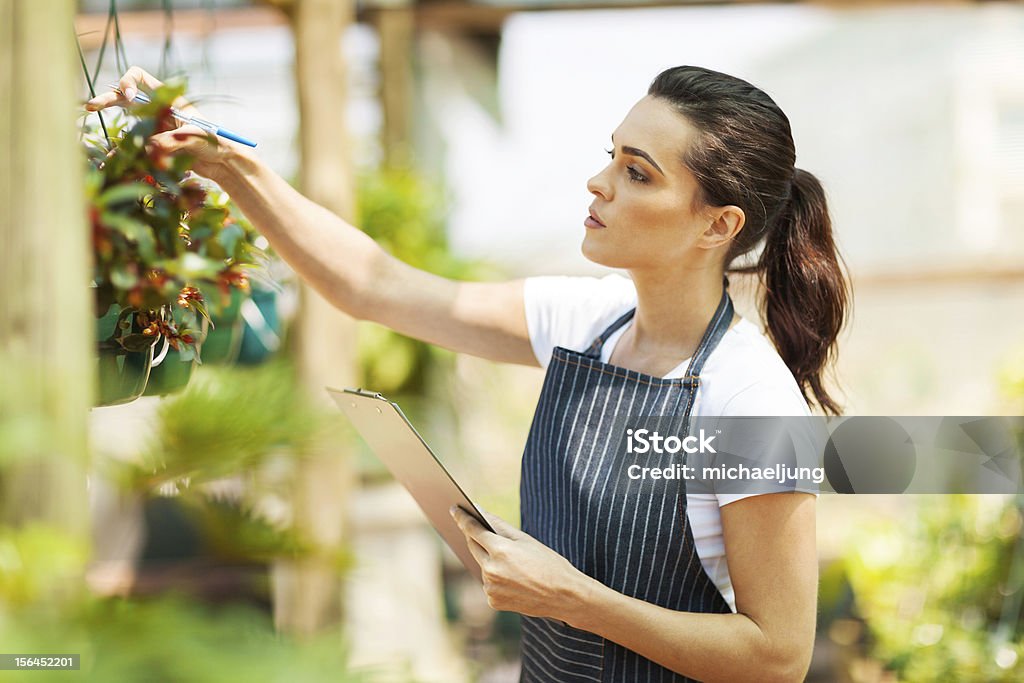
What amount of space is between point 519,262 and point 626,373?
2345 millimetres

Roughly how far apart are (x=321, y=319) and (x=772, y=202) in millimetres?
1690

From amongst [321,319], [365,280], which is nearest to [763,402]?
[365,280]

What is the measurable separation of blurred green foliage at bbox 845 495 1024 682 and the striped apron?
5.08 ft

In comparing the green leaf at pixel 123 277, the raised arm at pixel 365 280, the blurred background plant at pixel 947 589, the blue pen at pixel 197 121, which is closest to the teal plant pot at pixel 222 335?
the raised arm at pixel 365 280

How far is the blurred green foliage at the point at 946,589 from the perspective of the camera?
7.77 ft

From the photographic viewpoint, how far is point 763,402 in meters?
1.05

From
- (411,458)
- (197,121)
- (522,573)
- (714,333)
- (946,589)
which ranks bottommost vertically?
(946,589)

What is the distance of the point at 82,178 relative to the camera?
1.95 feet

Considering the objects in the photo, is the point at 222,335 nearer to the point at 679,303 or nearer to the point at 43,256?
the point at 679,303

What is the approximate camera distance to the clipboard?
0.95m

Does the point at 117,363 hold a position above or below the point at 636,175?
below

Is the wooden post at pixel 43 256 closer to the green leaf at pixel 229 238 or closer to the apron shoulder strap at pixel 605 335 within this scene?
the green leaf at pixel 229 238

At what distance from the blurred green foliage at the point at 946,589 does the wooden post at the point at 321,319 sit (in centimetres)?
Result: 144

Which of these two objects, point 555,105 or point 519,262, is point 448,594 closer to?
point 519,262
